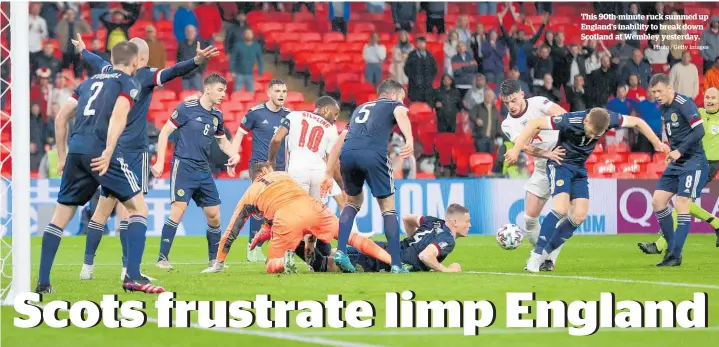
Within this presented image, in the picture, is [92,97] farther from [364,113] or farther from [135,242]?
[364,113]

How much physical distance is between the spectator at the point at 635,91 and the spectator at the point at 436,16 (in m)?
4.14

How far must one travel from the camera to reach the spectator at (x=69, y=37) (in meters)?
23.2

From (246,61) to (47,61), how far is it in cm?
378

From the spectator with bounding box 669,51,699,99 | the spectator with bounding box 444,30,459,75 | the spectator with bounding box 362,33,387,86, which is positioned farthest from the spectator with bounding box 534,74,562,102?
the spectator with bounding box 362,33,387,86

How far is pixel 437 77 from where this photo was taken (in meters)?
24.2

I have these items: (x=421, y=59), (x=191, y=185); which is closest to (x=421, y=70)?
(x=421, y=59)

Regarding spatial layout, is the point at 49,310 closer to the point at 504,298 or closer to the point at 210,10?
the point at 504,298

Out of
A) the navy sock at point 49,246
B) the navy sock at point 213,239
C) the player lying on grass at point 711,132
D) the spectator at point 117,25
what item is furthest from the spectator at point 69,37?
the navy sock at point 49,246

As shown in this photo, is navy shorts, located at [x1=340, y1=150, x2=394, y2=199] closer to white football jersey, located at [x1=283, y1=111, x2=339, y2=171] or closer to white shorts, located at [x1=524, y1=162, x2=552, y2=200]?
white football jersey, located at [x1=283, y1=111, x2=339, y2=171]

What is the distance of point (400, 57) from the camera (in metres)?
23.7

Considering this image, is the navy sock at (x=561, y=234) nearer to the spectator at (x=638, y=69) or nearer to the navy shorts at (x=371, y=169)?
the navy shorts at (x=371, y=169)

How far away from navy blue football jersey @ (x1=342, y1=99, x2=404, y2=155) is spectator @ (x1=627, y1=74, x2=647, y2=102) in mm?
13170

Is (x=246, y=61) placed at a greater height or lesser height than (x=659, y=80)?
greater

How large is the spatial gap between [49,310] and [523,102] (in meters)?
6.50
